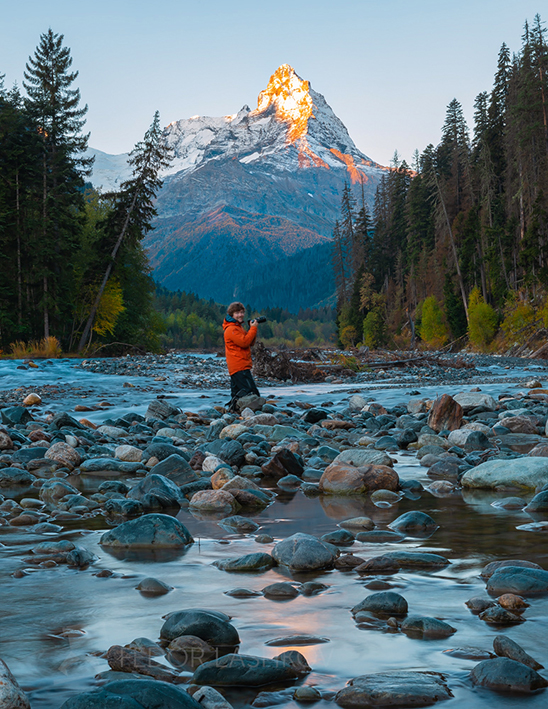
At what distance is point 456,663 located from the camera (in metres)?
2.46

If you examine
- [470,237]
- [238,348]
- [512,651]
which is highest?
[470,237]

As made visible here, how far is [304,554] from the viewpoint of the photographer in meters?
3.84

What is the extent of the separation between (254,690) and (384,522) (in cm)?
287

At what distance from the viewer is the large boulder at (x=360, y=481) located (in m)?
6.20

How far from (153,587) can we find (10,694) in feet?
4.58

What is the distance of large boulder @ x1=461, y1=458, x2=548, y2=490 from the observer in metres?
5.97

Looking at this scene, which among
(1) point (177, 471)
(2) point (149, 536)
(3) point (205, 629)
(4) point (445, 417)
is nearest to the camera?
(3) point (205, 629)

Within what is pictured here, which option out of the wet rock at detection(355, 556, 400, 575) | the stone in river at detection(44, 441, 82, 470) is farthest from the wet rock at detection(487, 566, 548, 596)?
the stone in river at detection(44, 441, 82, 470)

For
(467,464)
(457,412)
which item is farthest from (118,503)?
(457,412)

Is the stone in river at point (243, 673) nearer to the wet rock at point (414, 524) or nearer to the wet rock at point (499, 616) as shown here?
the wet rock at point (499, 616)

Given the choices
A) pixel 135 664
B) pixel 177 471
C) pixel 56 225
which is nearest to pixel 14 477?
pixel 177 471

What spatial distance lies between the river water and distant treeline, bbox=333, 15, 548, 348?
1271 inches

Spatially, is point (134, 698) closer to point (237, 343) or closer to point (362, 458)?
point (362, 458)

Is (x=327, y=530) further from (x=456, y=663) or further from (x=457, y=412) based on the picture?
(x=457, y=412)
